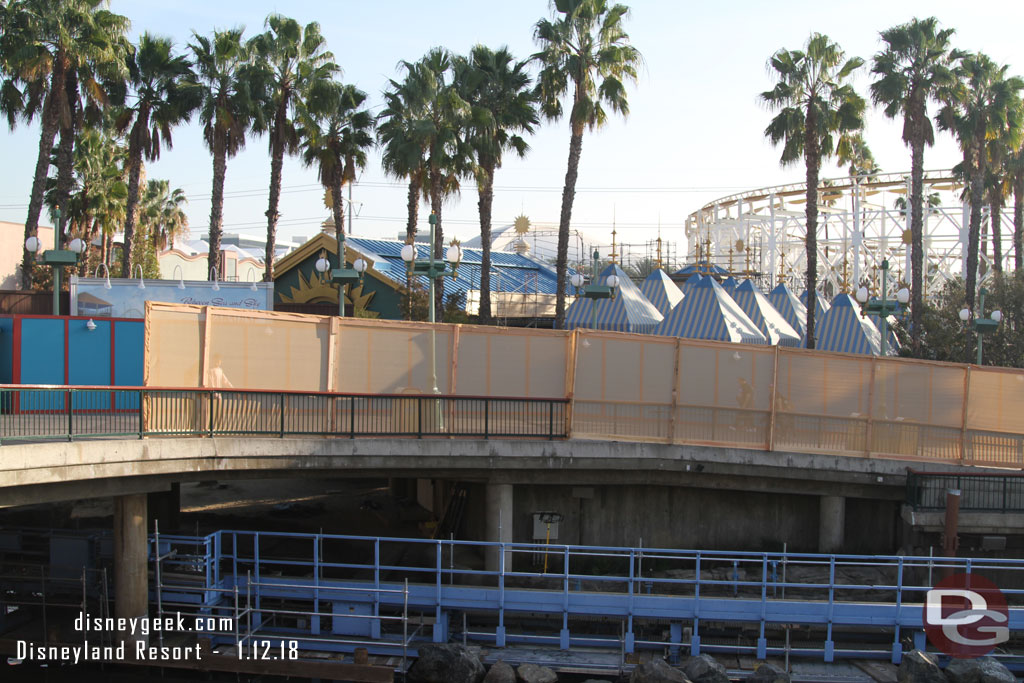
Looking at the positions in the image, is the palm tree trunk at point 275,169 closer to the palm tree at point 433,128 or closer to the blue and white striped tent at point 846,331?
the palm tree at point 433,128

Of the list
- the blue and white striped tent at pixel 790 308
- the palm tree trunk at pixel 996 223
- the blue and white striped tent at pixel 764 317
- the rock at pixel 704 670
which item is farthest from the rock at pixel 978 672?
the palm tree trunk at pixel 996 223

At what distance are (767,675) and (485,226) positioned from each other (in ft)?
75.7

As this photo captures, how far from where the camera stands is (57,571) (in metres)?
17.7

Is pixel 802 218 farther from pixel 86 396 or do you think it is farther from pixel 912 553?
pixel 86 396

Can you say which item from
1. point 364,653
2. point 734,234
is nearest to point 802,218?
point 734,234

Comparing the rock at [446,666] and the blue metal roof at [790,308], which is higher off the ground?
the blue metal roof at [790,308]

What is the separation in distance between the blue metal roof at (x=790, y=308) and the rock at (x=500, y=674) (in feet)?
111

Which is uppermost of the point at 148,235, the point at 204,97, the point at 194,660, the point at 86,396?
the point at 204,97

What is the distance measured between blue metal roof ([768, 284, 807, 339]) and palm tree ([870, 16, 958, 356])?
10743 millimetres

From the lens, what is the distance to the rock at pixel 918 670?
14.9 metres

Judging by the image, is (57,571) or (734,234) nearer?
(57,571)

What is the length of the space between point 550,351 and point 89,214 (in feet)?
116

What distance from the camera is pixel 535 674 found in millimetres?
15375

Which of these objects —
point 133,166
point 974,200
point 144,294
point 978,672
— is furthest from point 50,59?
point 974,200
